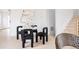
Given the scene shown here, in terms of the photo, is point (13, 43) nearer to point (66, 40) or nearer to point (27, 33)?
point (27, 33)

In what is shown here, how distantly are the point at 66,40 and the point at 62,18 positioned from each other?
0.18m

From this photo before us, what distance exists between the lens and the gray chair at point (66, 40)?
0.76m

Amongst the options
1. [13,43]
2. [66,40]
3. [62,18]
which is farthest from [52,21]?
[13,43]

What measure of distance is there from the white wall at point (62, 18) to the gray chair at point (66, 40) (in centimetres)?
5

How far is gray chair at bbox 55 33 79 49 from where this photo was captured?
0.76 metres

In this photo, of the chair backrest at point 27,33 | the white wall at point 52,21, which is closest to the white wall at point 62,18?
the white wall at point 52,21

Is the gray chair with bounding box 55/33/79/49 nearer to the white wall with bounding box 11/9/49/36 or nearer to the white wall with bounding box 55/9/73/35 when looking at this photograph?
the white wall with bounding box 55/9/73/35

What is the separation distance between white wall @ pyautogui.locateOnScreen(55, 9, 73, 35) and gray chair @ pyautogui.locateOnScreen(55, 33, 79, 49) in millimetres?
47

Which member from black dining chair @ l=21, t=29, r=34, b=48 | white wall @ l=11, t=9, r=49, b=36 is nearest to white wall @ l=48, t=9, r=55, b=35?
white wall @ l=11, t=9, r=49, b=36

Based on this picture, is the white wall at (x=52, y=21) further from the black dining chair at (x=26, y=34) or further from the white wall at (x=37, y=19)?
the black dining chair at (x=26, y=34)
